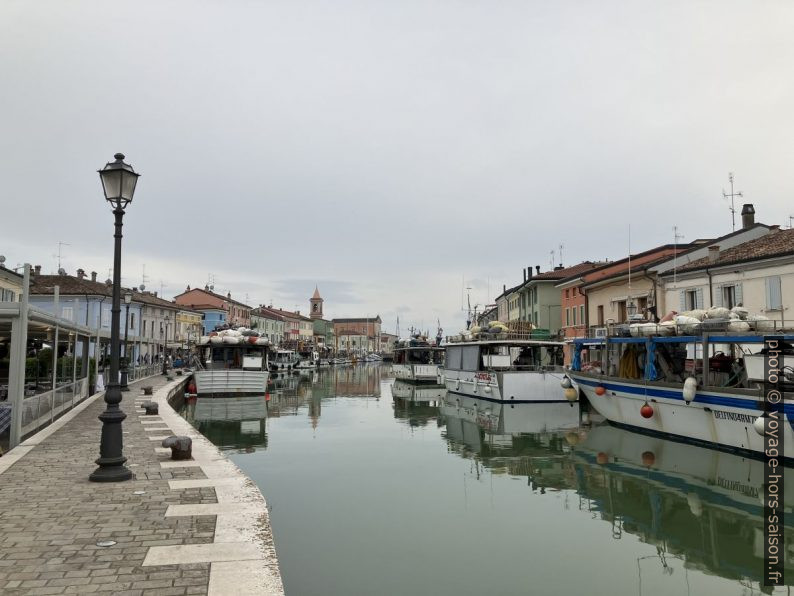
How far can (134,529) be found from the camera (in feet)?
23.0

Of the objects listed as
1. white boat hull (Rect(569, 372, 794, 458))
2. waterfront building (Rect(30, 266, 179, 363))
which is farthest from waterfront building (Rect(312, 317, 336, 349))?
white boat hull (Rect(569, 372, 794, 458))

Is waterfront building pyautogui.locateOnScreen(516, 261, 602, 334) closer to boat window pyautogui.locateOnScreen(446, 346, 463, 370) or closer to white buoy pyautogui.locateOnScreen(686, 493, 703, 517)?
boat window pyautogui.locateOnScreen(446, 346, 463, 370)

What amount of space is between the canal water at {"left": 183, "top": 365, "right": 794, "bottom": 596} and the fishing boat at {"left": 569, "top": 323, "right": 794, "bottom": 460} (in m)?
0.81

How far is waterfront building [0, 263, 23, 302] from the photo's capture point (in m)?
37.2

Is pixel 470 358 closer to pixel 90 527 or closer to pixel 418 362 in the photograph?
pixel 418 362

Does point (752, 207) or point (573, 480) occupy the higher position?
point (752, 207)

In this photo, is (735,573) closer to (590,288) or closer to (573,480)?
(573,480)

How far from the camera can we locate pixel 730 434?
16.3m

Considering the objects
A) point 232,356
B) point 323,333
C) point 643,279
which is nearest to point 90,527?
point 232,356

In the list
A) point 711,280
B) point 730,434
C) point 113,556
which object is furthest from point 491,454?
point 711,280

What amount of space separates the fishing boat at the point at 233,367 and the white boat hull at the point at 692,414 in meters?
19.6

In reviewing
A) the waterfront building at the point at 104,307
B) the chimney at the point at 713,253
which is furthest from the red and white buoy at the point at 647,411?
the waterfront building at the point at 104,307

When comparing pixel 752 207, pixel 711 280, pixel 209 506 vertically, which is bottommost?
pixel 209 506

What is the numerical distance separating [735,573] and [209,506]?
287 inches
